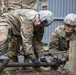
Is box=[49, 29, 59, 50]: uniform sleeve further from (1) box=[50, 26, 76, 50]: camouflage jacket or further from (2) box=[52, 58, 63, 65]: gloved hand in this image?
(2) box=[52, 58, 63, 65]: gloved hand

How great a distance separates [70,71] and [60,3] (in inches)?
277

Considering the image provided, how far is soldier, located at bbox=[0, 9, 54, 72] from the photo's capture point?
7879mm

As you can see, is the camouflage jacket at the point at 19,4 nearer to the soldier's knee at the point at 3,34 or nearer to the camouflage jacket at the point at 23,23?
the camouflage jacket at the point at 23,23

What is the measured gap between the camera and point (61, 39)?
9.48m

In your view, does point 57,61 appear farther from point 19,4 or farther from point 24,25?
point 19,4

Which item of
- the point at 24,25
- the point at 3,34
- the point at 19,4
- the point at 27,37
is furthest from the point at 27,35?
the point at 19,4

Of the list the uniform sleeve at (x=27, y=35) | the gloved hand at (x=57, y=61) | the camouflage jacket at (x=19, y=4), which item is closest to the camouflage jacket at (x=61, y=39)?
the camouflage jacket at (x=19, y=4)

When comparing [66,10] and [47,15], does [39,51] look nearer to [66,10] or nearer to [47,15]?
[47,15]

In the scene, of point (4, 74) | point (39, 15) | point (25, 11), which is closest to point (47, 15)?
point (39, 15)

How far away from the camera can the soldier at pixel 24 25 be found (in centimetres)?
788

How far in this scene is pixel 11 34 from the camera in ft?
28.3

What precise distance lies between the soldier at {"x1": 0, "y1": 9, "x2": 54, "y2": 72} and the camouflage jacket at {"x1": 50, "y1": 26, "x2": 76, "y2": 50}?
109 cm

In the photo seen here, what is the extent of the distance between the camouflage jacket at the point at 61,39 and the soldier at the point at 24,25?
1089mm

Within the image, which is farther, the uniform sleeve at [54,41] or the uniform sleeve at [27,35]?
the uniform sleeve at [54,41]
